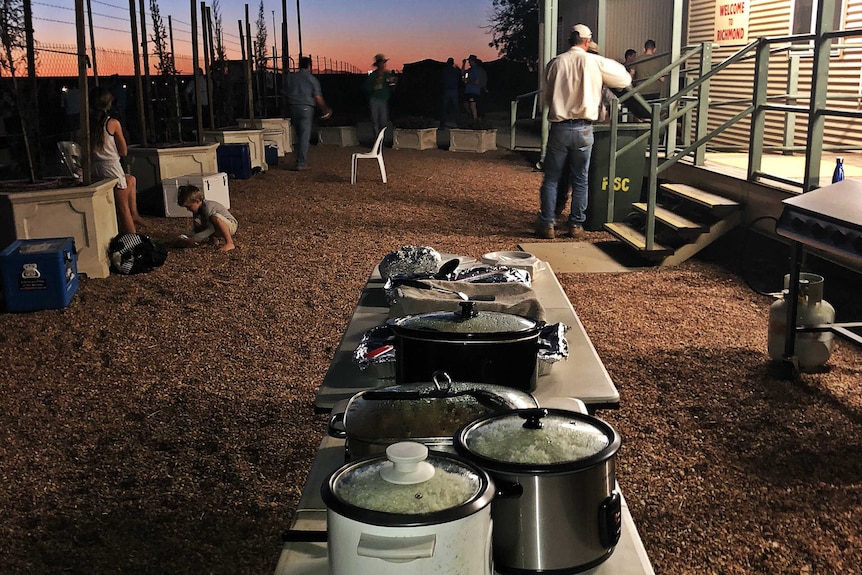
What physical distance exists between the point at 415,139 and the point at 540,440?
60.2 ft

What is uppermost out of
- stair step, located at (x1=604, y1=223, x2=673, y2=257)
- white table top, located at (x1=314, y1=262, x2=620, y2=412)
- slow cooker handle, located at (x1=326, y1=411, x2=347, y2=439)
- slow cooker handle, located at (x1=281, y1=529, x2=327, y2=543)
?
slow cooker handle, located at (x1=326, y1=411, x2=347, y2=439)

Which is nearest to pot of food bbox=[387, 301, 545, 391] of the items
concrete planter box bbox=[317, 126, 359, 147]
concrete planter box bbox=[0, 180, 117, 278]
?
concrete planter box bbox=[0, 180, 117, 278]

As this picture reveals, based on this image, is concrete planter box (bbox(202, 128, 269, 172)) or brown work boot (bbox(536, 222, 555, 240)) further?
concrete planter box (bbox(202, 128, 269, 172))

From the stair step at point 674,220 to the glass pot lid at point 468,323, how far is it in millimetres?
5568

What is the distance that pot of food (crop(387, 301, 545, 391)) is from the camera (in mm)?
2184

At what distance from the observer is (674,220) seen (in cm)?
792

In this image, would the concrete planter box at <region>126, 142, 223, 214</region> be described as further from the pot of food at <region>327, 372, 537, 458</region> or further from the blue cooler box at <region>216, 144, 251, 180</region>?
the pot of food at <region>327, 372, 537, 458</region>

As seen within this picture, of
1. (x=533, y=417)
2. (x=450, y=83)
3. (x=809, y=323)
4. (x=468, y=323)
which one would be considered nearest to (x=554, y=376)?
(x=468, y=323)

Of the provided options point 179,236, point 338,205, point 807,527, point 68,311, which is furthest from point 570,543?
point 338,205

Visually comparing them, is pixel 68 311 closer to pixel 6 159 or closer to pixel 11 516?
pixel 11 516

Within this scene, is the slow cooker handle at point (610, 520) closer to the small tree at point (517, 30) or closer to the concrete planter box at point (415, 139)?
the concrete planter box at point (415, 139)

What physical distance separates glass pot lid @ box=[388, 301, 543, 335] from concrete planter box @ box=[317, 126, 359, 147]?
18.9m

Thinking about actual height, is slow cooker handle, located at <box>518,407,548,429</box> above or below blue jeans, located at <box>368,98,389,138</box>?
below

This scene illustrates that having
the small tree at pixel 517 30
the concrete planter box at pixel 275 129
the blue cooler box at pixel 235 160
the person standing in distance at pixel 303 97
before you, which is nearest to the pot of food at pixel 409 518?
the blue cooler box at pixel 235 160
